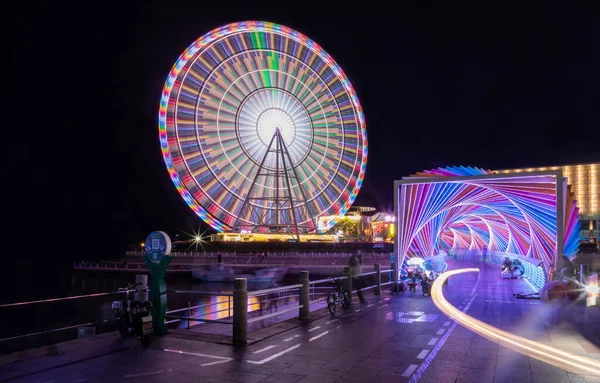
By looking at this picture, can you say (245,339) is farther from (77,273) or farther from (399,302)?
(77,273)

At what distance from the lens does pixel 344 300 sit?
16.6 meters

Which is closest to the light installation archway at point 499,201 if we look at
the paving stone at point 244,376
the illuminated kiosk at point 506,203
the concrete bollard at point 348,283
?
the illuminated kiosk at point 506,203

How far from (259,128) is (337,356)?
Answer: 49.7 m

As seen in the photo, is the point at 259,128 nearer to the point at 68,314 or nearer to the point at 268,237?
the point at 268,237

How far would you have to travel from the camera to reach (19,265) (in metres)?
95.3

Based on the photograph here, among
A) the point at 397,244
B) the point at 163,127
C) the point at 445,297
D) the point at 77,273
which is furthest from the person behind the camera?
the point at 77,273

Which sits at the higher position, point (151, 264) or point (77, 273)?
point (151, 264)

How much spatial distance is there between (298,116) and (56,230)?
9452 centimetres

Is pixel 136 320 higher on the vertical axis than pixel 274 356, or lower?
higher

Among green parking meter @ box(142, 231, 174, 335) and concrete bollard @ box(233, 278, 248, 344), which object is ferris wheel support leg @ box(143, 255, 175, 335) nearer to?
green parking meter @ box(142, 231, 174, 335)

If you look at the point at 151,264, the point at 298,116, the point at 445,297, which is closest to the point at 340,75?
the point at 298,116

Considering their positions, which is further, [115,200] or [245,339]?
[115,200]

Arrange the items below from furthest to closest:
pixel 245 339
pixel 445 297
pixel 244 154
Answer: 1. pixel 244 154
2. pixel 445 297
3. pixel 245 339

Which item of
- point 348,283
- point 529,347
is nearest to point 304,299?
point 348,283
